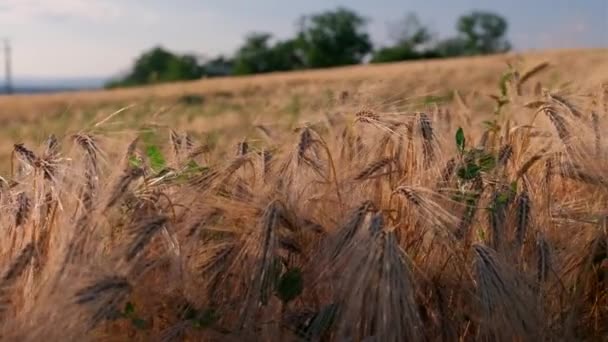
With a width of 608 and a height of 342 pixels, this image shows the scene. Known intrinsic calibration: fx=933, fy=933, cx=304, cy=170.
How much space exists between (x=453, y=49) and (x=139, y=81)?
1016 inches

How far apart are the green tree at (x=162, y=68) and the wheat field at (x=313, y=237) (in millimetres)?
67903

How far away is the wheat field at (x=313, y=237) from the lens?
2502 millimetres

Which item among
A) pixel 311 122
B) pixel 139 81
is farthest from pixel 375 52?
pixel 311 122

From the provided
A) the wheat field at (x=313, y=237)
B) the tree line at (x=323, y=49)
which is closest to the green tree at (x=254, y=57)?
the tree line at (x=323, y=49)

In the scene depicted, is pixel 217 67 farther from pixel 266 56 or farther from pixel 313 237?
pixel 313 237

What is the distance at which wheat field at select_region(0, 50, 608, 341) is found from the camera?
8.21 ft

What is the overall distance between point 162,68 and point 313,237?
253 feet

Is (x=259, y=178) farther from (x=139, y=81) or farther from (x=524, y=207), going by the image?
(x=139, y=81)

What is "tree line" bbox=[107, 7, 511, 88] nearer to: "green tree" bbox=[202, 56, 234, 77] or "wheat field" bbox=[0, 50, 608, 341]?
"green tree" bbox=[202, 56, 234, 77]

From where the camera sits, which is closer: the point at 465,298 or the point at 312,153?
the point at 465,298

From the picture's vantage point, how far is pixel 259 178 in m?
2.98

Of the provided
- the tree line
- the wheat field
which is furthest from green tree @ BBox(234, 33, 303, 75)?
the wheat field

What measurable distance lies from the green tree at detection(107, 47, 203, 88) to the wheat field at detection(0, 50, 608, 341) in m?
67.9

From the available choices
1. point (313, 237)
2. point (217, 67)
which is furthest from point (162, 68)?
point (313, 237)
